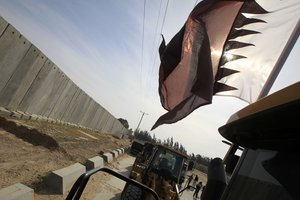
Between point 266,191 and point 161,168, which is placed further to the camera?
point 161,168

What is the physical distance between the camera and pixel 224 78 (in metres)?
6.30

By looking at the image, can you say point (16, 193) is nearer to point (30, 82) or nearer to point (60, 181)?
point (60, 181)

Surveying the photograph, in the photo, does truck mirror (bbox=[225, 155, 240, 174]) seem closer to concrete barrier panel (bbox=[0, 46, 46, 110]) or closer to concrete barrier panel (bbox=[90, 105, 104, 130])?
concrete barrier panel (bbox=[0, 46, 46, 110])

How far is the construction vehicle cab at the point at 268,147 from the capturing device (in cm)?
158

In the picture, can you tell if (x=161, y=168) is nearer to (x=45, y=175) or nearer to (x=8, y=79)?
(x=45, y=175)

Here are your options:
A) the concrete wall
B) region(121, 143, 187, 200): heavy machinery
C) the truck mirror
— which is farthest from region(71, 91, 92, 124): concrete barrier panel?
the truck mirror

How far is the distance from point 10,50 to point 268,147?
1360cm

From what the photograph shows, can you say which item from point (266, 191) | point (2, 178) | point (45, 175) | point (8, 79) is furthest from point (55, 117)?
point (266, 191)

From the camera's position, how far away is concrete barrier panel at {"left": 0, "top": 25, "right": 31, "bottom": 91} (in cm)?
1321

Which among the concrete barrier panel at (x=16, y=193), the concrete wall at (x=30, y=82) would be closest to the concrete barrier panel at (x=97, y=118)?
the concrete wall at (x=30, y=82)

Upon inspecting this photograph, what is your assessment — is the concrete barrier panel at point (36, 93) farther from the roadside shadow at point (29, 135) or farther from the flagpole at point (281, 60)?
the flagpole at point (281, 60)

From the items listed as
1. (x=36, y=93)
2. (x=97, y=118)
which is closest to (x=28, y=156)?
(x=36, y=93)

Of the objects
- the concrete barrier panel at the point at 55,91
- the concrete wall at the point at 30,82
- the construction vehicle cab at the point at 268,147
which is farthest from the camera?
the concrete barrier panel at the point at 55,91

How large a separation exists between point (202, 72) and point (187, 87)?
39cm
